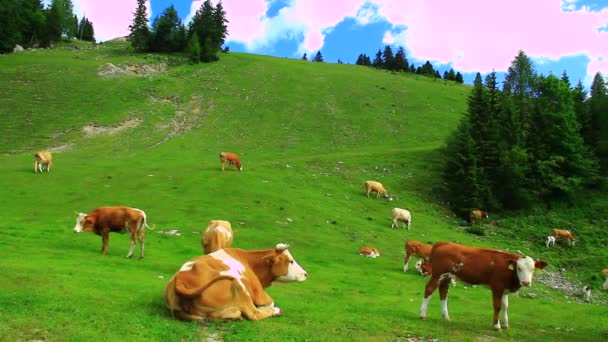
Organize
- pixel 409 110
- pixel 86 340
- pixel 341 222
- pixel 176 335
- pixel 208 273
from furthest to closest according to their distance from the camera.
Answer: pixel 409 110 < pixel 341 222 < pixel 208 273 < pixel 176 335 < pixel 86 340

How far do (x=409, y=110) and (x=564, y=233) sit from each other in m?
45.2

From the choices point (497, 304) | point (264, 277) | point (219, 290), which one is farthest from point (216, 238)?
point (497, 304)

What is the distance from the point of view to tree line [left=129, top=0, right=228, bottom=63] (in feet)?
359

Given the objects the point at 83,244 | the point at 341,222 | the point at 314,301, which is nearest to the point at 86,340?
the point at 314,301

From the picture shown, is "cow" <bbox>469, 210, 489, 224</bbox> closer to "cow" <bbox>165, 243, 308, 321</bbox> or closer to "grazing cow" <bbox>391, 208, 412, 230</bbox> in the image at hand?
"grazing cow" <bbox>391, 208, 412, 230</bbox>

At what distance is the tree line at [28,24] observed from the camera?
338 feet

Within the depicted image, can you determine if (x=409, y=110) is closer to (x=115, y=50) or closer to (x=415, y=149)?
(x=415, y=149)

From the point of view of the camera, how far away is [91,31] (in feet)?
550

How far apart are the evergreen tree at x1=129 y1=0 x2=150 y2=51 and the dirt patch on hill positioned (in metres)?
49.2

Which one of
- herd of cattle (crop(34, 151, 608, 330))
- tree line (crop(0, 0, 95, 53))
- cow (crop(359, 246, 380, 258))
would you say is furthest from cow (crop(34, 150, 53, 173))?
tree line (crop(0, 0, 95, 53))

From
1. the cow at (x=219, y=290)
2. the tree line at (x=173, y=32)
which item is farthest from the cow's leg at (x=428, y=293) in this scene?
the tree line at (x=173, y=32)

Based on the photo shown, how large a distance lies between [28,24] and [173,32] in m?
36.1

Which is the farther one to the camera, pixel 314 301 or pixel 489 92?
pixel 489 92

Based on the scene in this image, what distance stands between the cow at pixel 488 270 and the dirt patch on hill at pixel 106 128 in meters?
56.6
